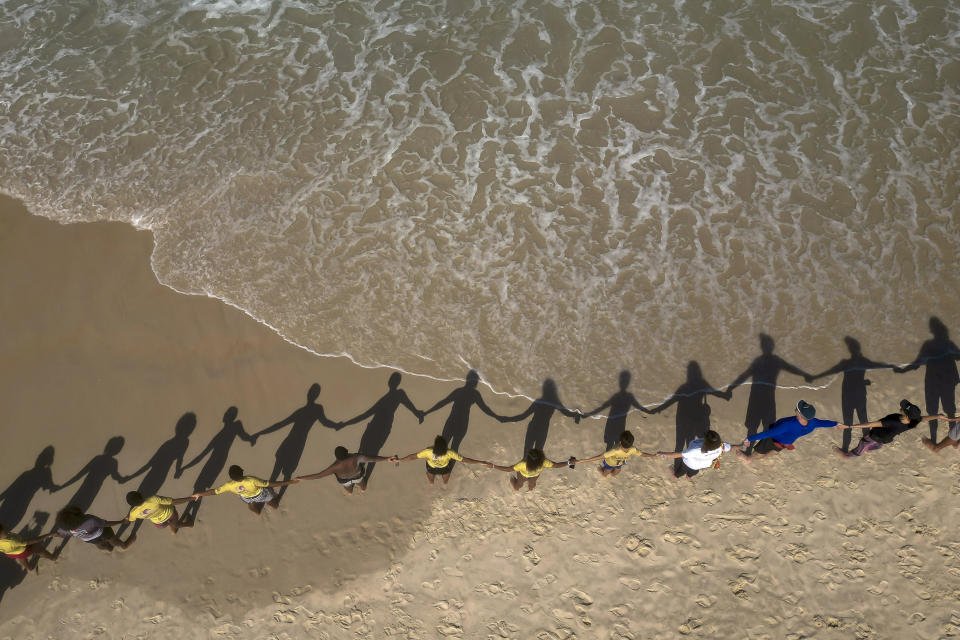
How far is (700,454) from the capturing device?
7.93 metres

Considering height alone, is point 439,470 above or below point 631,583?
above

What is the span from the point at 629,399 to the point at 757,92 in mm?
8662

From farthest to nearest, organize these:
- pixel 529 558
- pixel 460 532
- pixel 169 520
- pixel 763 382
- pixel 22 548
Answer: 1. pixel 763 382
2. pixel 460 532
3. pixel 169 520
4. pixel 529 558
5. pixel 22 548

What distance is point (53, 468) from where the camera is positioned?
29.7ft

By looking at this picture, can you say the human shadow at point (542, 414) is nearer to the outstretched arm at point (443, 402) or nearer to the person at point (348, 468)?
the outstretched arm at point (443, 402)

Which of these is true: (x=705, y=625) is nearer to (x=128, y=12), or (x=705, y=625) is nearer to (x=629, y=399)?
(x=629, y=399)

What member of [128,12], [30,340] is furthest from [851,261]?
[128,12]

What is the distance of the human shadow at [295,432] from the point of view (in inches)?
353

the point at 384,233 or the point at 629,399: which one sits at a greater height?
the point at 384,233

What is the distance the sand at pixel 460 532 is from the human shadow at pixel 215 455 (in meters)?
0.11

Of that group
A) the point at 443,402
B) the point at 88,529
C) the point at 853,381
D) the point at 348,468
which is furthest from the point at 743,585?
the point at 88,529

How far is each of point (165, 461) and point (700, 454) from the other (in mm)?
8233

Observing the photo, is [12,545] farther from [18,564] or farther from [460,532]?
[460,532]

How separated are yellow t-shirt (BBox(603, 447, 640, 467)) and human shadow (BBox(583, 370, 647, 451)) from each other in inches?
31.7
